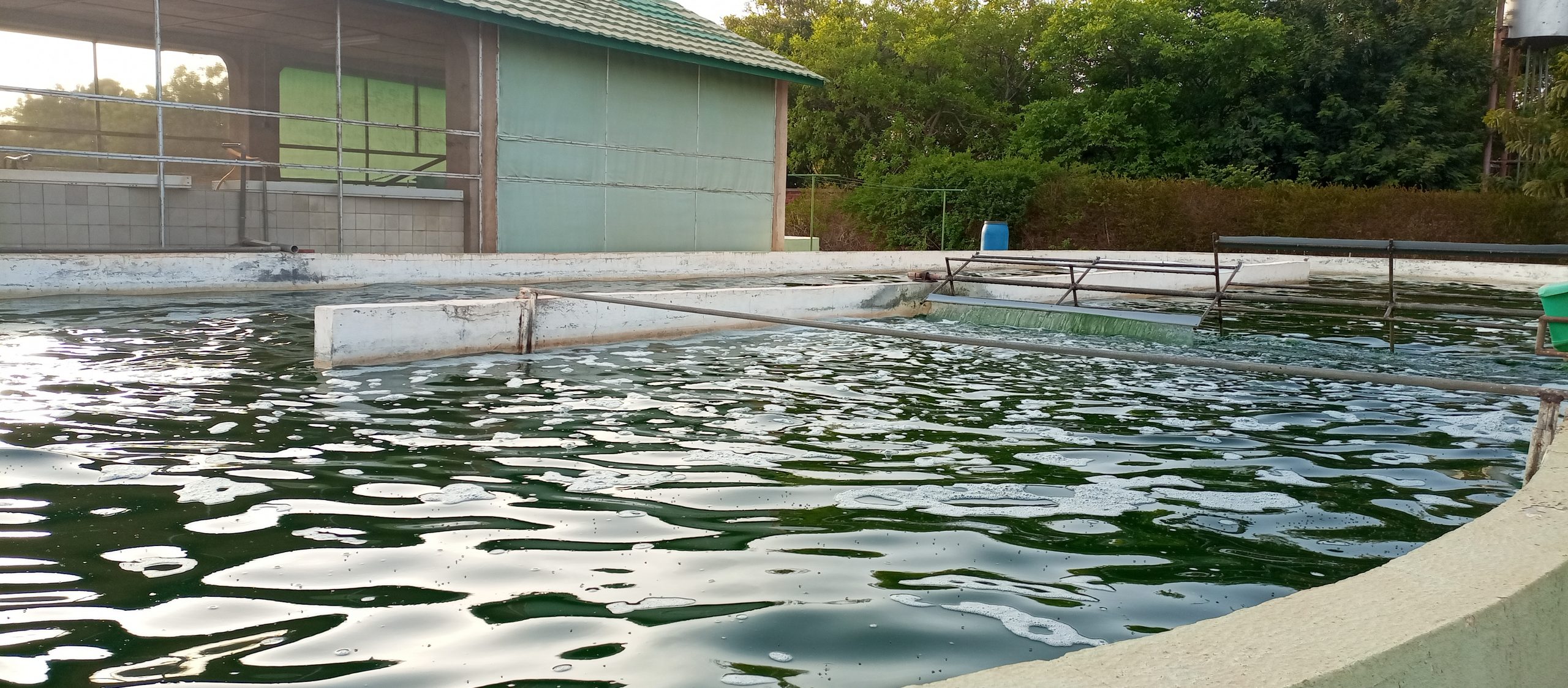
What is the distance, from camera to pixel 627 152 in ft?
60.8

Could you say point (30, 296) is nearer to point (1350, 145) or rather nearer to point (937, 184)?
point (937, 184)

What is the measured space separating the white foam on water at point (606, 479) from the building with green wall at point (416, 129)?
10.3 metres

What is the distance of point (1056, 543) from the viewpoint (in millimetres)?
4113

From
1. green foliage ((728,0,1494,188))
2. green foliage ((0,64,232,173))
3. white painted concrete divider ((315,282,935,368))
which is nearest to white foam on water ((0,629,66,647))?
white painted concrete divider ((315,282,935,368))

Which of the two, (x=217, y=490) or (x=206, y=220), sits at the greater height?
(x=206, y=220)

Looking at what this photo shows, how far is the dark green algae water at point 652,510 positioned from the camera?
3004 mm

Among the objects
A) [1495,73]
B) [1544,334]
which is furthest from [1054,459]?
[1495,73]

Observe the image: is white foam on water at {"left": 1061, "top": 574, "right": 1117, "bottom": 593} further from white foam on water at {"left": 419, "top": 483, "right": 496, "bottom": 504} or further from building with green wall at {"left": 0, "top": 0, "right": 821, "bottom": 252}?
building with green wall at {"left": 0, "top": 0, "right": 821, "bottom": 252}

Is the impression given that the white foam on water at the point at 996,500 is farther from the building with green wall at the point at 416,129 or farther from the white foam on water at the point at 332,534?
the building with green wall at the point at 416,129

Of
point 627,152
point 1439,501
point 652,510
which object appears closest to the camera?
point 652,510

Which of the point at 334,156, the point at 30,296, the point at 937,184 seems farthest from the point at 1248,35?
the point at 30,296

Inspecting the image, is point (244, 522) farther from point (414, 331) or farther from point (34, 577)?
point (414, 331)

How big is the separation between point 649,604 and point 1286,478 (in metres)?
3.40

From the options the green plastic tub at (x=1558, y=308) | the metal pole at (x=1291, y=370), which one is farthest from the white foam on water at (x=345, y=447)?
the green plastic tub at (x=1558, y=308)
